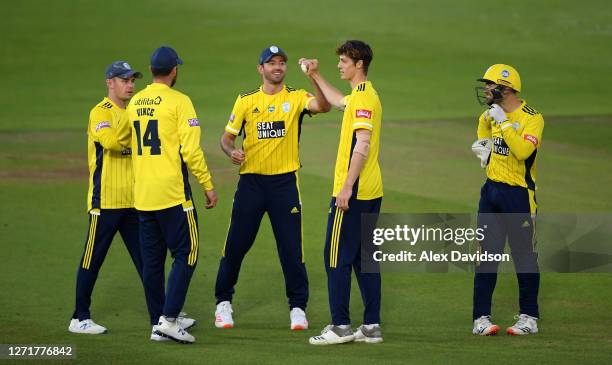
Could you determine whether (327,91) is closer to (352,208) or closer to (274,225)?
(352,208)

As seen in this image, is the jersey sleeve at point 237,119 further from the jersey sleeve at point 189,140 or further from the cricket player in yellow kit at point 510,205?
the cricket player in yellow kit at point 510,205

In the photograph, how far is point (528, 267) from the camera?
9.61 m

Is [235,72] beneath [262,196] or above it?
above

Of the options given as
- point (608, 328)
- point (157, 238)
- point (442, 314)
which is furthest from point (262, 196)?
point (608, 328)

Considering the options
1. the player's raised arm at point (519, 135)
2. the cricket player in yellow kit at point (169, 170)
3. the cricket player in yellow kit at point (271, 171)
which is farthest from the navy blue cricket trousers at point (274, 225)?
the player's raised arm at point (519, 135)

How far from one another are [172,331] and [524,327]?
296 centimetres

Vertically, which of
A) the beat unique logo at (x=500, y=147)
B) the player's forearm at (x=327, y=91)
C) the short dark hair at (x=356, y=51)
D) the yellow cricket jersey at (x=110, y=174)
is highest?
the short dark hair at (x=356, y=51)

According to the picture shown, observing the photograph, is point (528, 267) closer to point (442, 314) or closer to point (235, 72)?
point (442, 314)

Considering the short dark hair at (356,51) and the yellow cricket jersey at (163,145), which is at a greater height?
the short dark hair at (356,51)

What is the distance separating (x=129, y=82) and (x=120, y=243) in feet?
13.2

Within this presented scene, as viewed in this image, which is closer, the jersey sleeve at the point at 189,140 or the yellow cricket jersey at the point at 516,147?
the jersey sleeve at the point at 189,140

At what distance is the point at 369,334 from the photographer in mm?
9062

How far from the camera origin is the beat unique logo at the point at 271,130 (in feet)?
32.8

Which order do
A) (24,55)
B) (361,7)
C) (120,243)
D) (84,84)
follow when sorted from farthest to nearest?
(361,7) → (24,55) → (84,84) → (120,243)
